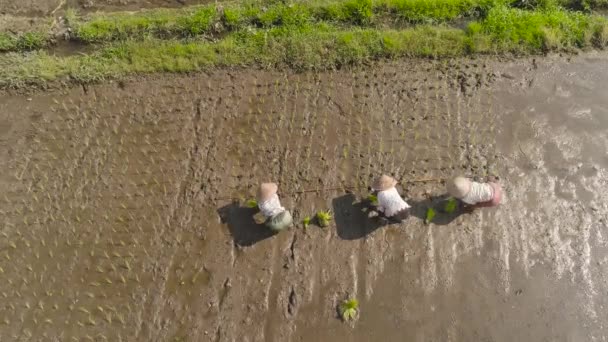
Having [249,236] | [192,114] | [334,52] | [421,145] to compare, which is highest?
[334,52]

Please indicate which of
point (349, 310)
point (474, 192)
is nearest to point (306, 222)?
point (349, 310)

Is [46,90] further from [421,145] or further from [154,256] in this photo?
[421,145]

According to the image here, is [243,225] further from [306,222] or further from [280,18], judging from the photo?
[280,18]

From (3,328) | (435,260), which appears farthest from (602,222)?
(3,328)

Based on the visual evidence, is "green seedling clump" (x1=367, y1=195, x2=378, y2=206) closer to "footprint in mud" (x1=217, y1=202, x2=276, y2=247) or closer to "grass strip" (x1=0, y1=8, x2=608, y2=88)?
"footprint in mud" (x1=217, y1=202, x2=276, y2=247)

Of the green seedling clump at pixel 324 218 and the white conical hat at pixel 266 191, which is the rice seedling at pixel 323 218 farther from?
the white conical hat at pixel 266 191

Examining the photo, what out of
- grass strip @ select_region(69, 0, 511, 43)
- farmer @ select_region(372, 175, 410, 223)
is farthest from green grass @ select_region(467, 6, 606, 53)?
farmer @ select_region(372, 175, 410, 223)
